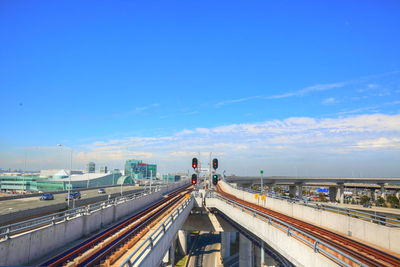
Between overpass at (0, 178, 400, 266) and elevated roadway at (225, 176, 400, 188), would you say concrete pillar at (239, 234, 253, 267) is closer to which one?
overpass at (0, 178, 400, 266)

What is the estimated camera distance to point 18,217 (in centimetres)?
2872

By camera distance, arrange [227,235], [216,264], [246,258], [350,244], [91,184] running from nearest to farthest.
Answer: [350,244] < [246,258] < [216,264] < [227,235] < [91,184]

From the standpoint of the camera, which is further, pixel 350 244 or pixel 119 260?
pixel 350 244

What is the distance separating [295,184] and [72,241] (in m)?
134

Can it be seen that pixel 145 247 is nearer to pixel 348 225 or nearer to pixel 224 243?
pixel 348 225

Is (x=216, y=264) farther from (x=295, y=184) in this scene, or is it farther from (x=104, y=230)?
(x=295, y=184)

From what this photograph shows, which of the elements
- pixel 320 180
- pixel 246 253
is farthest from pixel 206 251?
pixel 320 180

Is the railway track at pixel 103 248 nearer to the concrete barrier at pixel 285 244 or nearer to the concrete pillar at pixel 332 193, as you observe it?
the concrete barrier at pixel 285 244

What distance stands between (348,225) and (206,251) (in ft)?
184

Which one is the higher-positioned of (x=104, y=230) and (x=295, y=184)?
(x=104, y=230)

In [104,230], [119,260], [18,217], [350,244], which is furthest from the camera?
[18,217]

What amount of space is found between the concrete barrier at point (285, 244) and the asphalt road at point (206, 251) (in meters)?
36.7

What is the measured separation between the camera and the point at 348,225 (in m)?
19.7

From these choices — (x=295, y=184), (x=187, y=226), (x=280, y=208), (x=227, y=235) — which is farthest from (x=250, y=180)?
(x=280, y=208)
